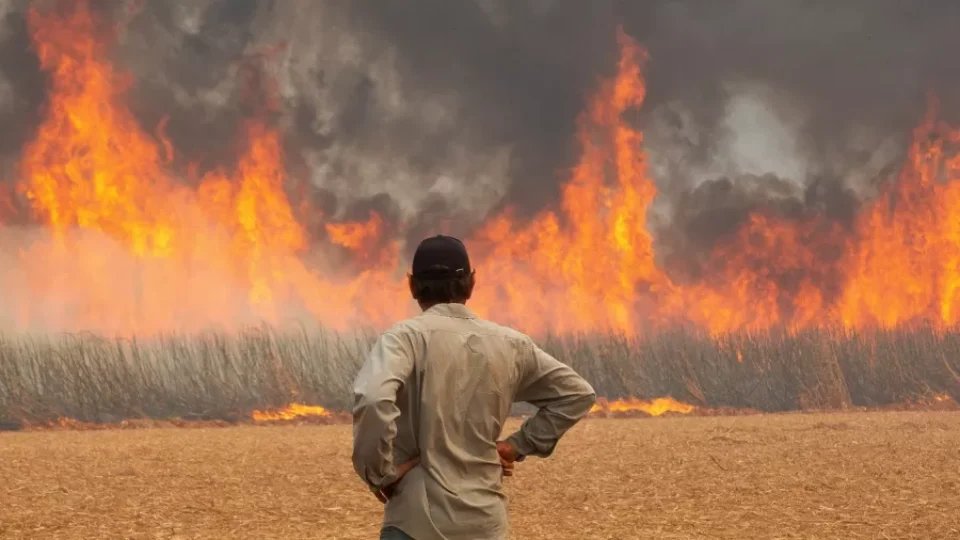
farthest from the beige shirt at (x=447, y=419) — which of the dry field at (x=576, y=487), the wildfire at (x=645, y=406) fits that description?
the wildfire at (x=645, y=406)

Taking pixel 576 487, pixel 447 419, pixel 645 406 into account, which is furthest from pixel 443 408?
pixel 645 406

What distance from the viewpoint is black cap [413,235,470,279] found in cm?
306

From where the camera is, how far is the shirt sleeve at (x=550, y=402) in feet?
10.5

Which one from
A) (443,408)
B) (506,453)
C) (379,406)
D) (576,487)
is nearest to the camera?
(379,406)

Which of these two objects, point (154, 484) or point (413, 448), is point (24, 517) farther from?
point (413, 448)

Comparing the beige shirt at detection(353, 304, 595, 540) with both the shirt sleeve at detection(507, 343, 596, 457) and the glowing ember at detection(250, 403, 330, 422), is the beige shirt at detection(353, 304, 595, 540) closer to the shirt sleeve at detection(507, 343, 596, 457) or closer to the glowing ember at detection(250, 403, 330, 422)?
the shirt sleeve at detection(507, 343, 596, 457)

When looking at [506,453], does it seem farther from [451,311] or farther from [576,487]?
[576,487]

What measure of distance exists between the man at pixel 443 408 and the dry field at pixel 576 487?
6.00 meters

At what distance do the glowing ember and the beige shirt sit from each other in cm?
1937

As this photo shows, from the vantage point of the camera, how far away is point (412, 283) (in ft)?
10.3

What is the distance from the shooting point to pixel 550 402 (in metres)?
3.25

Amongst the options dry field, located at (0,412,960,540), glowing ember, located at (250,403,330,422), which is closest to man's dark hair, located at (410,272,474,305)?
dry field, located at (0,412,960,540)

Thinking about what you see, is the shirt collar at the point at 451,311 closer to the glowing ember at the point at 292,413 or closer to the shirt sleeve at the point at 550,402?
the shirt sleeve at the point at 550,402

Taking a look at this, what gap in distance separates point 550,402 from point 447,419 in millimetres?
380
